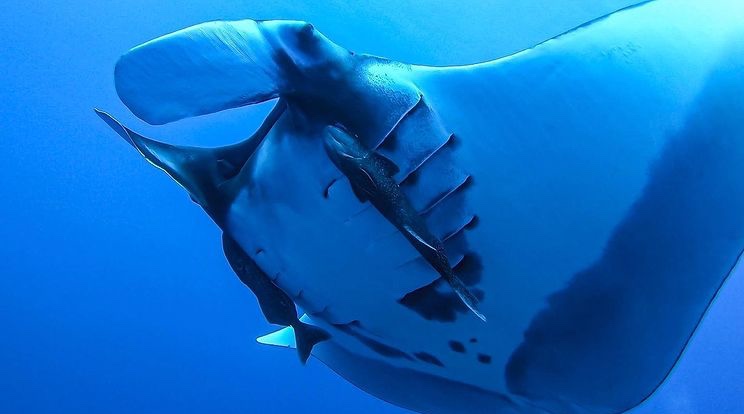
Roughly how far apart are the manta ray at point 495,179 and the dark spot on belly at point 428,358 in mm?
80

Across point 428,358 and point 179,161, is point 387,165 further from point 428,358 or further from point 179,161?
point 428,358

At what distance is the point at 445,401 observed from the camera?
4.92 feet

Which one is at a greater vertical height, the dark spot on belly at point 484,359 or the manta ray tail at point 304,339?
the manta ray tail at point 304,339

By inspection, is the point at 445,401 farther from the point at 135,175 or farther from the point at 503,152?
the point at 135,175

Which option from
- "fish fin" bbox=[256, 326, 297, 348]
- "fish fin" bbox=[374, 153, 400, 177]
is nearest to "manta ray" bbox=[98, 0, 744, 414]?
"fish fin" bbox=[374, 153, 400, 177]

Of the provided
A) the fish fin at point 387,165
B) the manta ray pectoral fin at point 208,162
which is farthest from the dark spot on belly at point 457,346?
the manta ray pectoral fin at point 208,162

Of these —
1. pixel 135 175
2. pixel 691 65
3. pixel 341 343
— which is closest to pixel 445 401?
pixel 341 343

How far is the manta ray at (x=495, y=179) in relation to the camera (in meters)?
Result: 0.96

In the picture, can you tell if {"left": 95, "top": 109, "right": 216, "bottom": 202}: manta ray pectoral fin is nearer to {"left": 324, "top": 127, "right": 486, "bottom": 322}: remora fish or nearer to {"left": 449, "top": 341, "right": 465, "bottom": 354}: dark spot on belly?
{"left": 324, "top": 127, "right": 486, "bottom": 322}: remora fish

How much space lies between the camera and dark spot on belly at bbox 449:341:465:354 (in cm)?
130

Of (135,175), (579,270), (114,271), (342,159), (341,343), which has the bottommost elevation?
(114,271)

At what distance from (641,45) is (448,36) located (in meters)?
3.01

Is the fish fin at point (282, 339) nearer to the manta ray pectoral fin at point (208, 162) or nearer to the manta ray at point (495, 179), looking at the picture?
the manta ray at point (495, 179)

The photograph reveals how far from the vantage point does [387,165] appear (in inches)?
39.6
